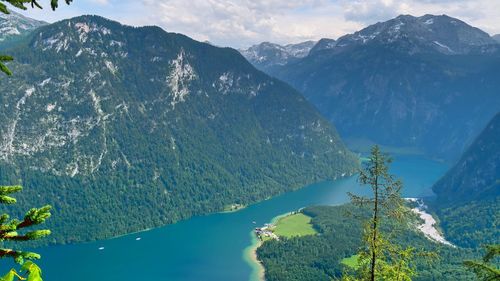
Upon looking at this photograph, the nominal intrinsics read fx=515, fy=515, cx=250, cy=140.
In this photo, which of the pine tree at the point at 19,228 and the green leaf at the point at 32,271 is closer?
the green leaf at the point at 32,271

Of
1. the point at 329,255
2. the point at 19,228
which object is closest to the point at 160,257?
the point at 329,255

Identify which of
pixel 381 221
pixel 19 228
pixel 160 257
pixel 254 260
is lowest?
pixel 160 257

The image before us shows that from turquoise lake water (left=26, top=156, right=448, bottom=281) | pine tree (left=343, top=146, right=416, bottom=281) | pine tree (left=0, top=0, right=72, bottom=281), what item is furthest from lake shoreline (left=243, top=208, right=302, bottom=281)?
pine tree (left=0, top=0, right=72, bottom=281)

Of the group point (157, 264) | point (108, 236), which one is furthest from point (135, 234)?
point (157, 264)

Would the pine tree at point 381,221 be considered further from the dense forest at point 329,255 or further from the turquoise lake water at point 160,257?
the turquoise lake water at point 160,257

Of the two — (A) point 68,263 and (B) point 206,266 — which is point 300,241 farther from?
(A) point 68,263

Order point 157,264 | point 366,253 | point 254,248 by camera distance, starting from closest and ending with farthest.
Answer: point 366,253
point 157,264
point 254,248

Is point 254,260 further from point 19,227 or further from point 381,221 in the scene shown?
point 19,227

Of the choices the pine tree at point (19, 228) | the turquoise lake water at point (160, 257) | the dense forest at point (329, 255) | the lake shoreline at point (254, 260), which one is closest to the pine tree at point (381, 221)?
the pine tree at point (19, 228)

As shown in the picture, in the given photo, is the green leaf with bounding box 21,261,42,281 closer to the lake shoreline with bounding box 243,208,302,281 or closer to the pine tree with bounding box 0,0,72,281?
the pine tree with bounding box 0,0,72,281

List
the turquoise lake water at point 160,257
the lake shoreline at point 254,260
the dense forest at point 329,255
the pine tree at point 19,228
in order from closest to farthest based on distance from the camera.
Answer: the pine tree at point 19,228, the dense forest at point 329,255, the lake shoreline at point 254,260, the turquoise lake water at point 160,257

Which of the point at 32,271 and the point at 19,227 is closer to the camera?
the point at 32,271
